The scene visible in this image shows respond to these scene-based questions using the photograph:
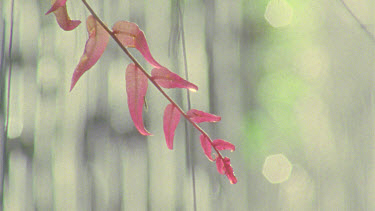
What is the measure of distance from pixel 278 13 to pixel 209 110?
0.09 metres

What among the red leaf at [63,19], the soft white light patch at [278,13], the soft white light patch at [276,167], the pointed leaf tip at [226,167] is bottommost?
the soft white light patch at [276,167]

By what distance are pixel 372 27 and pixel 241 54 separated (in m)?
0.10

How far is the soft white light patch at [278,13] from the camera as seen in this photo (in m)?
0.32

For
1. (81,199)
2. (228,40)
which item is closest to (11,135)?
(81,199)

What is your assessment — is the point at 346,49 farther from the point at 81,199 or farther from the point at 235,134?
the point at 81,199

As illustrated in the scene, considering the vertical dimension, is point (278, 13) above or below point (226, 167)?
above

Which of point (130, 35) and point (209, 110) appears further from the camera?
point (209, 110)

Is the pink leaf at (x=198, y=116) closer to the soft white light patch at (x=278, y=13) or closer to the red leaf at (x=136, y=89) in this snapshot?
the red leaf at (x=136, y=89)

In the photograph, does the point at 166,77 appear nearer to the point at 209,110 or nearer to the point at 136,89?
the point at 136,89

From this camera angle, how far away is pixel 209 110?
326 millimetres

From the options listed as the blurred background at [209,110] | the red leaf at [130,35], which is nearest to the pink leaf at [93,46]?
the red leaf at [130,35]

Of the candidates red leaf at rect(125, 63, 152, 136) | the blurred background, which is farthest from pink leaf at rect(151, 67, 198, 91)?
the blurred background

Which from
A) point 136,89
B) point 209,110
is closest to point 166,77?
point 136,89

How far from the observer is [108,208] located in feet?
1.07
